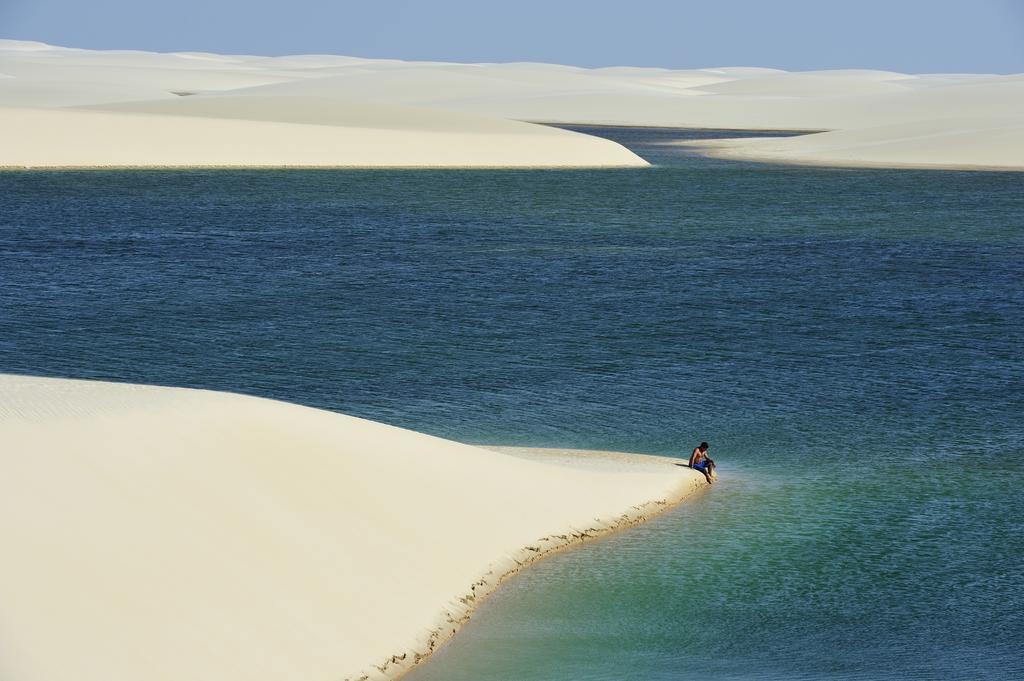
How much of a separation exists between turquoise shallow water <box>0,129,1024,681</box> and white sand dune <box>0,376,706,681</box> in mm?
540

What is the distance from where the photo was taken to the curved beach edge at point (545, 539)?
11508 millimetres

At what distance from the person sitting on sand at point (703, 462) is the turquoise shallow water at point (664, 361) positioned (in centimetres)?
47

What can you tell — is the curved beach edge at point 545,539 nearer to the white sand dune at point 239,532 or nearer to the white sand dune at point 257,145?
the white sand dune at point 239,532

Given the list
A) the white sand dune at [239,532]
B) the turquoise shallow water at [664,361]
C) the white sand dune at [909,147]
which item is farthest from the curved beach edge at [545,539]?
the white sand dune at [909,147]

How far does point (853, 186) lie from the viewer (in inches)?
2566

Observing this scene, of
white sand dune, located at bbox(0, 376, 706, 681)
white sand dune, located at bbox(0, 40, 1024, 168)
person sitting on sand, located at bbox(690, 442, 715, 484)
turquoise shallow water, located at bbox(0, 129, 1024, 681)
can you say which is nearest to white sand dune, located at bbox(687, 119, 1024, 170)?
white sand dune, located at bbox(0, 40, 1024, 168)

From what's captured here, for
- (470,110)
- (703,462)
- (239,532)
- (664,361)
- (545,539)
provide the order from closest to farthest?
(239,532), (545,539), (703,462), (664,361), (470,110)

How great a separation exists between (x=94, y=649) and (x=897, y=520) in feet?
29.0

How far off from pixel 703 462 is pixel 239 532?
662cm

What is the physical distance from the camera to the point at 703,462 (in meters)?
17.0

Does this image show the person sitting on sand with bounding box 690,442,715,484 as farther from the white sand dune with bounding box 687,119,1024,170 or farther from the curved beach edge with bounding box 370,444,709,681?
the white sand dune with bounding box 687,119,1024,170

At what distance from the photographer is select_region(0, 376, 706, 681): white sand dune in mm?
9914

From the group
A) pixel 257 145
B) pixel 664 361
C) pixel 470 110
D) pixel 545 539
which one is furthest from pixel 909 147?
pixel 545 539

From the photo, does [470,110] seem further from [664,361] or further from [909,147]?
[664,361]
